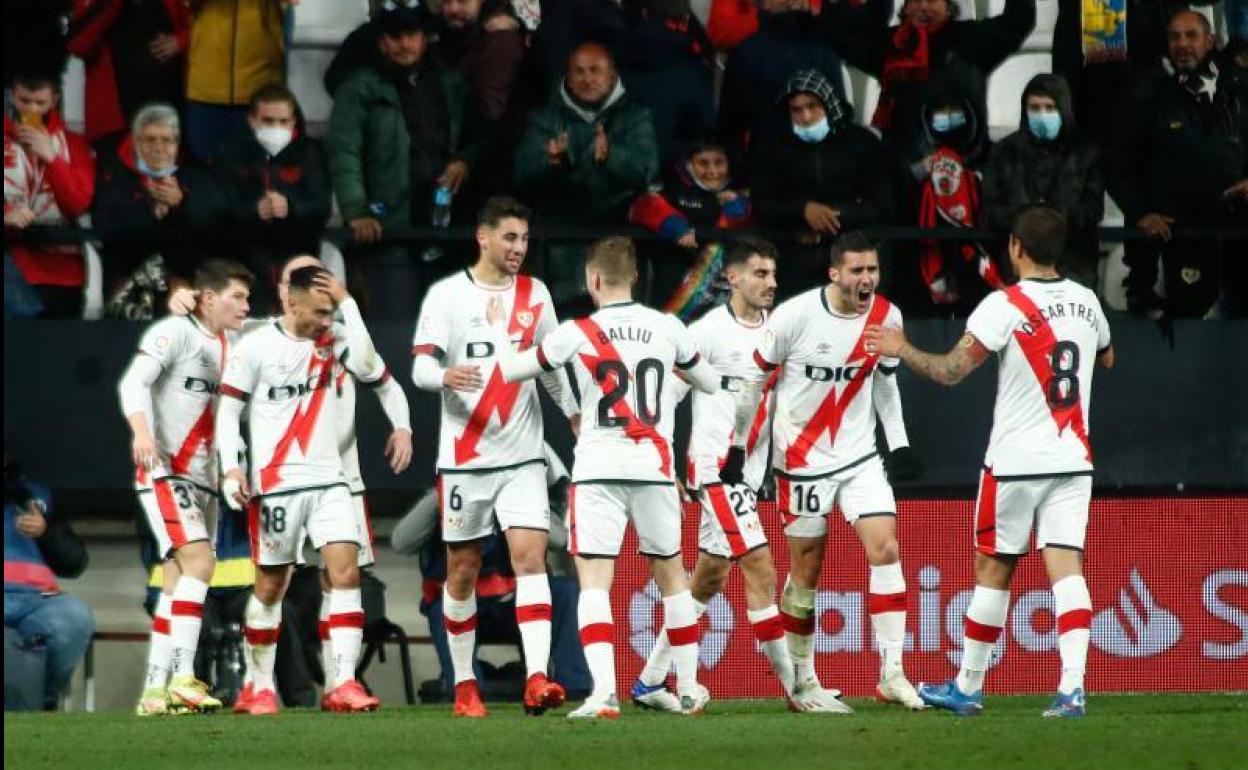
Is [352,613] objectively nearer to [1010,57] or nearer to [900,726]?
[900,726]

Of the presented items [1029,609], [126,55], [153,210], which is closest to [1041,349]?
[1029,609]

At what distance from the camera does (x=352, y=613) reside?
38.3ft

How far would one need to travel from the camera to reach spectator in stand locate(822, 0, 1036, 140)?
47.2 feet

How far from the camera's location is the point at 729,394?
12.1 meters

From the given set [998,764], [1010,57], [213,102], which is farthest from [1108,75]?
[998,764]

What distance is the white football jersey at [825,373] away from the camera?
463 inches

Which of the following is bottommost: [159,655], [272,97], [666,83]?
[159,655]

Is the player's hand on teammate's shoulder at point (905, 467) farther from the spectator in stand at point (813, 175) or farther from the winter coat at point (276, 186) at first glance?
the winter coat at point (276, 186)

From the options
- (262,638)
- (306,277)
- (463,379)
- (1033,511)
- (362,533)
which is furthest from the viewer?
(362,533)

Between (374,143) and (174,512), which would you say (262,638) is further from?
(374,143)

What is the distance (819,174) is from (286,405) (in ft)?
11.6

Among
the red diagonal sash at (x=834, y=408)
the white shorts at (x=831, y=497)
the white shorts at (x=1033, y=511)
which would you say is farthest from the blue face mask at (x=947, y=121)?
the white shorts at (x=1033, y=511)

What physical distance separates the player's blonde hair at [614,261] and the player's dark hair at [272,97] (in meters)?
3.54

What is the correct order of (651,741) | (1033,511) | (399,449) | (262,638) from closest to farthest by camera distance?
(651,741) → (1033,511) → (399,449) → (262,638)
